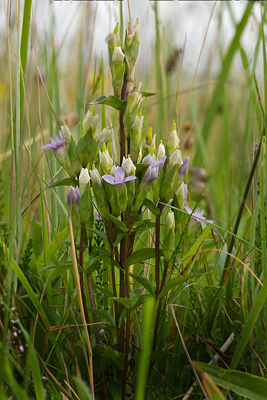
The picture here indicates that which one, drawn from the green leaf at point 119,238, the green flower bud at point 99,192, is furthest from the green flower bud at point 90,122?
the green leaf at point 119,238

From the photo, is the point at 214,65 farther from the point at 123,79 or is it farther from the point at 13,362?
the point at 13,362

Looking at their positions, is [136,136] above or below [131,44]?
below

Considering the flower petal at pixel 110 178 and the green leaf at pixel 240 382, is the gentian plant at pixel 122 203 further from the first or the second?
the green leaf at pixel 240 382

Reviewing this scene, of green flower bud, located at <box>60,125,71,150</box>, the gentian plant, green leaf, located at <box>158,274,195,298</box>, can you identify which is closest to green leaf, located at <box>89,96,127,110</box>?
the gentian plant

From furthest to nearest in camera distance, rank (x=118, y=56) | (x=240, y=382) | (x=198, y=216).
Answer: (x=198, y=216), (x=118, y=56), (x=240, y=382)

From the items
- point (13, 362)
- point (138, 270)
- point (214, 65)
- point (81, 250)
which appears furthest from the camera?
point (214, 65)

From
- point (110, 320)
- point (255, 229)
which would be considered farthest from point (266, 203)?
point (110, 320)

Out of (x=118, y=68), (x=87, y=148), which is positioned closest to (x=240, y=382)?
(x=87, y=148)

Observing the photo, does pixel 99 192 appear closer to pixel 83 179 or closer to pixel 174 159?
pixel 83 179
